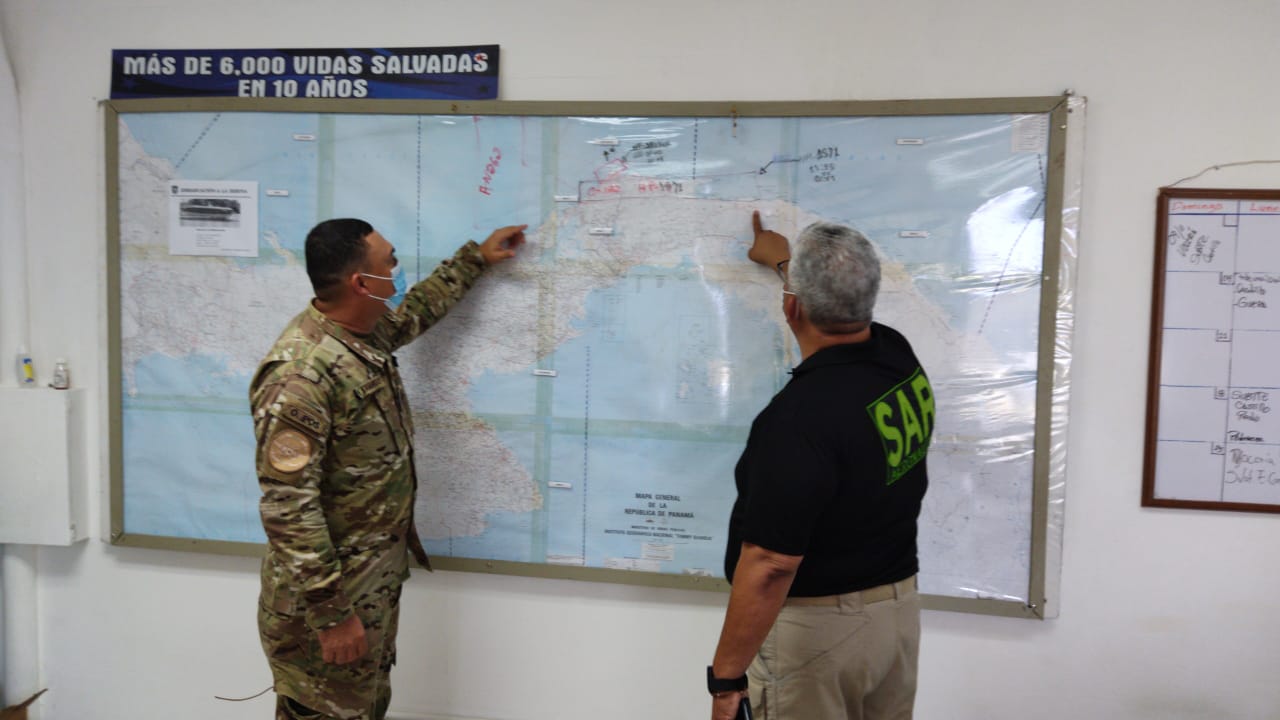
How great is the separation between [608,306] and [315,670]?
113 cm

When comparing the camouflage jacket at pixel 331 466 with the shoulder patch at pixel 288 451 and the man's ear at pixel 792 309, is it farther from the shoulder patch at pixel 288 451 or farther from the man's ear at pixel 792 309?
the man's ear at pixel 792 309

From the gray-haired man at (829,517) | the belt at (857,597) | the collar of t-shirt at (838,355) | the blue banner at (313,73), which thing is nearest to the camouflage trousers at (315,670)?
the gray-haired man at (829,517)

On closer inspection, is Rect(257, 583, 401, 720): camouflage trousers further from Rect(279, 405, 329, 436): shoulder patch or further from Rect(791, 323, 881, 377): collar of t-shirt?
Rect(791, 323, 881, 377): collar of t-shirt

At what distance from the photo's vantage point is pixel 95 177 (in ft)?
6.89

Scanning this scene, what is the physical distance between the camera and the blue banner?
194cm

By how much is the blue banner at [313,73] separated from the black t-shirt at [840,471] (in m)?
1.28

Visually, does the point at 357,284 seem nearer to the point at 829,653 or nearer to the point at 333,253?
the point at 333,253

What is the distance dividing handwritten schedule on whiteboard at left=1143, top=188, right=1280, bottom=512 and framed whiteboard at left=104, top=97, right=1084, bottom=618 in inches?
10.1

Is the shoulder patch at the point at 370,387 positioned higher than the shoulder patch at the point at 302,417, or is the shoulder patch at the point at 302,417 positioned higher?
the shoulder patch at the point at 370,387

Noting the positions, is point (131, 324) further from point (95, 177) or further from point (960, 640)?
point (960, 640)

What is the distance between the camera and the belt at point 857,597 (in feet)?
4.19

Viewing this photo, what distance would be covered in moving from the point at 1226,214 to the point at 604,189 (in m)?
1.61

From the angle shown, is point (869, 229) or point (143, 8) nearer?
point (869, 229)

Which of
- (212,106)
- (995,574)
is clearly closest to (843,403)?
(995,574)
